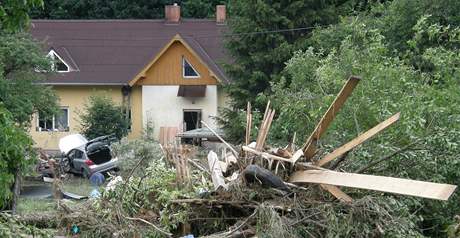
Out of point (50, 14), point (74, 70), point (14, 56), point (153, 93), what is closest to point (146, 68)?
point (153, 93)

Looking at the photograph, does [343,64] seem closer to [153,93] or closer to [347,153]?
[347,153]

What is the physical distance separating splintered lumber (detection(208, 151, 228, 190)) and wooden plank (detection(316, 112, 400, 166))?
1083 mm

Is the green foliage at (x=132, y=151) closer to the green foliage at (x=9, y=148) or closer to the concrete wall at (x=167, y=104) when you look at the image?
the concrete wall at (x=167, y=104)

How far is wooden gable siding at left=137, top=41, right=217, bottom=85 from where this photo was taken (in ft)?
120

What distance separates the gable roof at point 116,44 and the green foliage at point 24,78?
20.0 ft

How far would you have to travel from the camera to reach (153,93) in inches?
1454

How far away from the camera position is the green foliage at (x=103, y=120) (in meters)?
33.2

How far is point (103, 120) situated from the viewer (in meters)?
33.2

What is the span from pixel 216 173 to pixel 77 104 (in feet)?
93.6

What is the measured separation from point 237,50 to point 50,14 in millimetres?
28653

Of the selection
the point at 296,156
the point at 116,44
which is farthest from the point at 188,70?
the point at 296,156

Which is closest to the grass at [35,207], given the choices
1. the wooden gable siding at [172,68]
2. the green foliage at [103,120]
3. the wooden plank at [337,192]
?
the wooden plank at [337,192]

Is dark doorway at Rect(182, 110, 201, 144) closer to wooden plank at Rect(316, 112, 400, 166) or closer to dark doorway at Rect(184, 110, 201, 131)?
dark doorway at Rect(184, 110, 201, 131)

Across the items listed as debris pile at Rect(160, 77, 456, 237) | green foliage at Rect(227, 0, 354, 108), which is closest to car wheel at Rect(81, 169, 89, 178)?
green foliage at Rect(227, 0, 354, 108)
